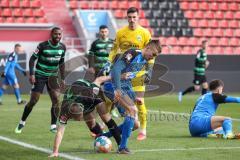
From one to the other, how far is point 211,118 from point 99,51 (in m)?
6.48

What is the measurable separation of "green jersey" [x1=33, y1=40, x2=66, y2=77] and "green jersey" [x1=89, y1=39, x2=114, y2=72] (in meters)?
3.85

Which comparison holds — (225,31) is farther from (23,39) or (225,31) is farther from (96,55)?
(96,55)

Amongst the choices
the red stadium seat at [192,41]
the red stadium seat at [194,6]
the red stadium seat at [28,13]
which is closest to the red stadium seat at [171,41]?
the red stadium seat at [192,41]

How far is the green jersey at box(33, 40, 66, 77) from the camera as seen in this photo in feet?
45.7

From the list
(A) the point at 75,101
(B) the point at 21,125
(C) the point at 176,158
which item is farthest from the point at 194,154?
(B) the point at 21,125

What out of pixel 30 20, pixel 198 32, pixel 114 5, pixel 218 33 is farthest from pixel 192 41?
pixel 30 20

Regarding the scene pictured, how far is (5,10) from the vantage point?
31.5m

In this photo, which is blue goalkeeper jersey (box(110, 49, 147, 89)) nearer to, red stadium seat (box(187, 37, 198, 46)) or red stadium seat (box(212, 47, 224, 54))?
red stadium seat (box(187, 37, 198, 46))

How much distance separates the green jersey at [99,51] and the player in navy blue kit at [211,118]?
575 cm

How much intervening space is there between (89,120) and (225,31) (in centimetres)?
2588

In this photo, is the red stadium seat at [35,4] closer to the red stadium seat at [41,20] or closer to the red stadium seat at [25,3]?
the red stadium seat at [25,3]

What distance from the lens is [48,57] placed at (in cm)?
1396

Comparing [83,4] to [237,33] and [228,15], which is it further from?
[237,33]

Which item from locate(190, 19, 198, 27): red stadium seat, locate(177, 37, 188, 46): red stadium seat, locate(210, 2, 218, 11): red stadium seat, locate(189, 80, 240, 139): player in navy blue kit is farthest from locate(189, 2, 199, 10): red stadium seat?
locate(189, 80, 240, 139): player in navy blue kit
